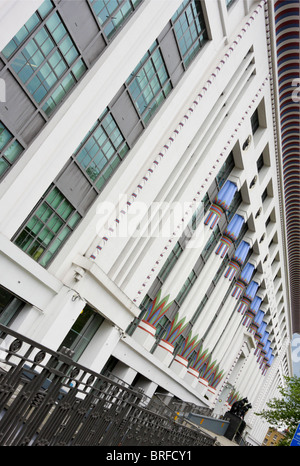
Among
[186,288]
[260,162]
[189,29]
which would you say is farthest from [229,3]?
[186,288]

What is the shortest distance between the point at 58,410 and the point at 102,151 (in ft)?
44.8

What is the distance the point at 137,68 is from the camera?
18734 mm

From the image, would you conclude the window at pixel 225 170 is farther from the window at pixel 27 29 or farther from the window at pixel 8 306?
the window at pixel 27 29

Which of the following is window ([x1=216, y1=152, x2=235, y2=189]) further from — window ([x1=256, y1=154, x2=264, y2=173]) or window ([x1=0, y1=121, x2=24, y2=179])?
window ([x1=0, y1=121, x2=24, y2=179])

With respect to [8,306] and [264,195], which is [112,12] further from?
[264,195]

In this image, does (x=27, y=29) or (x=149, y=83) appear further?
(x=149, y=83)

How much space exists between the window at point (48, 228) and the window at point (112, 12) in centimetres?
636

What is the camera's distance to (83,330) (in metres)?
20.2

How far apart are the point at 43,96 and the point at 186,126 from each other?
369 inches

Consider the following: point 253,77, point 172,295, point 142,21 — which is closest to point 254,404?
point 172,295

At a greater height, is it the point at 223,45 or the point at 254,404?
the point at 223,45

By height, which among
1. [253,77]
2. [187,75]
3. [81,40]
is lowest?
[81,40]

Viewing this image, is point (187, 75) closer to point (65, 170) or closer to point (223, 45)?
point (223, 45)
